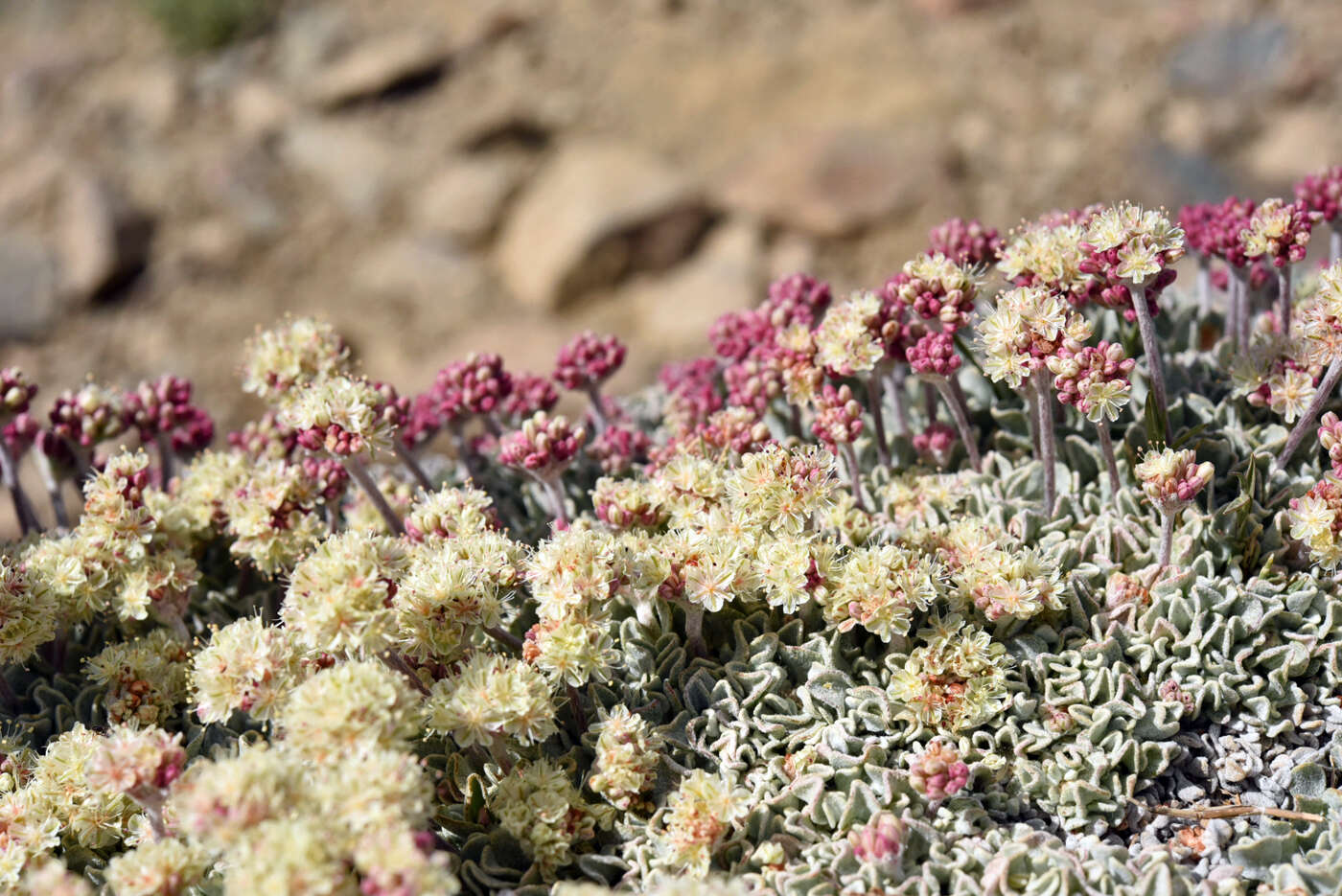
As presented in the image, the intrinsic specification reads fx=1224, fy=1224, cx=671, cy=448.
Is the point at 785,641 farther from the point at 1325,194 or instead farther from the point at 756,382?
the point at 1325,194

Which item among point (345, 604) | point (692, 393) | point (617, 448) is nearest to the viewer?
point (345, 604)

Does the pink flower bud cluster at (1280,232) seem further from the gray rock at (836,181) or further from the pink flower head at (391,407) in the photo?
the gray rock at (836,181)

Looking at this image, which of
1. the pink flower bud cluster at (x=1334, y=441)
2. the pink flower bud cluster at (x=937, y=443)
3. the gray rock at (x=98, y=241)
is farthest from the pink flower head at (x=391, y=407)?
the gray rock at (x=98, y=241)

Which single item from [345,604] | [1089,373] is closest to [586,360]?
[345,604]

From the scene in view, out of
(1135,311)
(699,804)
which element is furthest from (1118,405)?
(699,804)

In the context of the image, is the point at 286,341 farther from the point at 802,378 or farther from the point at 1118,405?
the point at 1118,405

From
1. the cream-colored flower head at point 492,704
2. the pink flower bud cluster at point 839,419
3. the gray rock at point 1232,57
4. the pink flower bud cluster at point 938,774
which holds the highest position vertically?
the gray rock at point 1232,57
